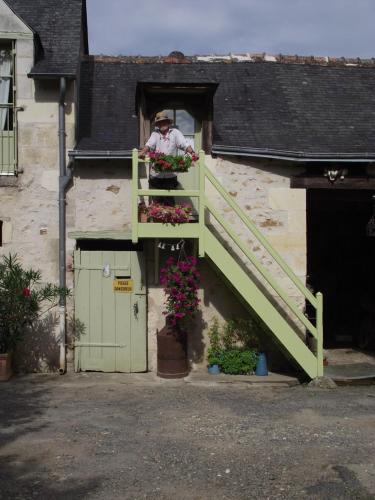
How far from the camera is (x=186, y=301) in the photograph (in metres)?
8.49

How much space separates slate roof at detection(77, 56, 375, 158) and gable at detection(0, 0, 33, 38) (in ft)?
4.85

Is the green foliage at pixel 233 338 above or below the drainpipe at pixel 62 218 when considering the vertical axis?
below

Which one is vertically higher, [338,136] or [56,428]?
[338,136]

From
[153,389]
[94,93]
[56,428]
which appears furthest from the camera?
[94,93]

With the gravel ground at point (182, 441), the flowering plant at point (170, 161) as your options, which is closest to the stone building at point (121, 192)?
the flowering plant at point (170, 161)

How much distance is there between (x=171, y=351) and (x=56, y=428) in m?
2.66

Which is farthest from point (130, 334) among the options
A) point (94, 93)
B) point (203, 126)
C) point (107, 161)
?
point (94, 93)

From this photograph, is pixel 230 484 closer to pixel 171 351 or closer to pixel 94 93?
pixel 171 351

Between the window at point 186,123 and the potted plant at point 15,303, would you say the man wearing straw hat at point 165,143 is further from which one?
the potted plant at point 15,303

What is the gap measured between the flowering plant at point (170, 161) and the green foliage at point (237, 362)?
9.51 ft

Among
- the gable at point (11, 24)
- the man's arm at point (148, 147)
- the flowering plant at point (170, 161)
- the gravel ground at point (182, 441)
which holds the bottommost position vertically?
the gravel ground at point (182, 441)

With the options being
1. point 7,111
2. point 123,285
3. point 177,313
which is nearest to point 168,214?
point 177,313

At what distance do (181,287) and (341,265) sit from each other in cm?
552

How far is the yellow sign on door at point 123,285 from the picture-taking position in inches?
357
